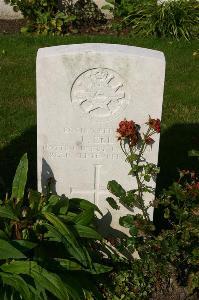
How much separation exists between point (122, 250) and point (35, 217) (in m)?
0.67

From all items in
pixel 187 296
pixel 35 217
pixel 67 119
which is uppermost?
pixel 67 119

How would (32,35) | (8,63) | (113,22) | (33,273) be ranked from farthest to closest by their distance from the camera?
(113,22) < (32,35) < (8,63) < (33,273)

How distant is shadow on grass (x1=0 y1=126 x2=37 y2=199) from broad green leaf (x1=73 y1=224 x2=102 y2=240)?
1198 millimetres

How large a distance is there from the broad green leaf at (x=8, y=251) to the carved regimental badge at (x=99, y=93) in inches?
39.9

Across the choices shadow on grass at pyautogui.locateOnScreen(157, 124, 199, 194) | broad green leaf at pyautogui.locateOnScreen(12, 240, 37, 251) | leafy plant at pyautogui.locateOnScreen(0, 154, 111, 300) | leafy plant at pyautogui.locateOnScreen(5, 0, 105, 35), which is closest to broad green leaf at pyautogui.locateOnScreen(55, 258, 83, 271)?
leafy plant at pyautogui.locateOnScreen(0, 154, 111, 300)

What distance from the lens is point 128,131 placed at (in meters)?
3.91

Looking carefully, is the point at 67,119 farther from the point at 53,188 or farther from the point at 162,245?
the point at 162,245

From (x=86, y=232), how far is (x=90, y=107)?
0.80m

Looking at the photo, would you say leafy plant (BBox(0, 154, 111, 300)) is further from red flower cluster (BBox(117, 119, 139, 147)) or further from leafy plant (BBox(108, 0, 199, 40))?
leafy plant (BBox(108, 0, 199, 40))

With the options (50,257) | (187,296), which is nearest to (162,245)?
(187,296)

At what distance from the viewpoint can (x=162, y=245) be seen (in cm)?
397

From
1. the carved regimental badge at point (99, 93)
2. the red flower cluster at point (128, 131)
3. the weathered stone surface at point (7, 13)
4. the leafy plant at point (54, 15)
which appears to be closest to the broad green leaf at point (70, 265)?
the red flower cluster at point (128, 131)

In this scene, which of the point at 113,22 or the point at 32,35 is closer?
the point at 32,35

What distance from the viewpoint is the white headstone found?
3.82 m
